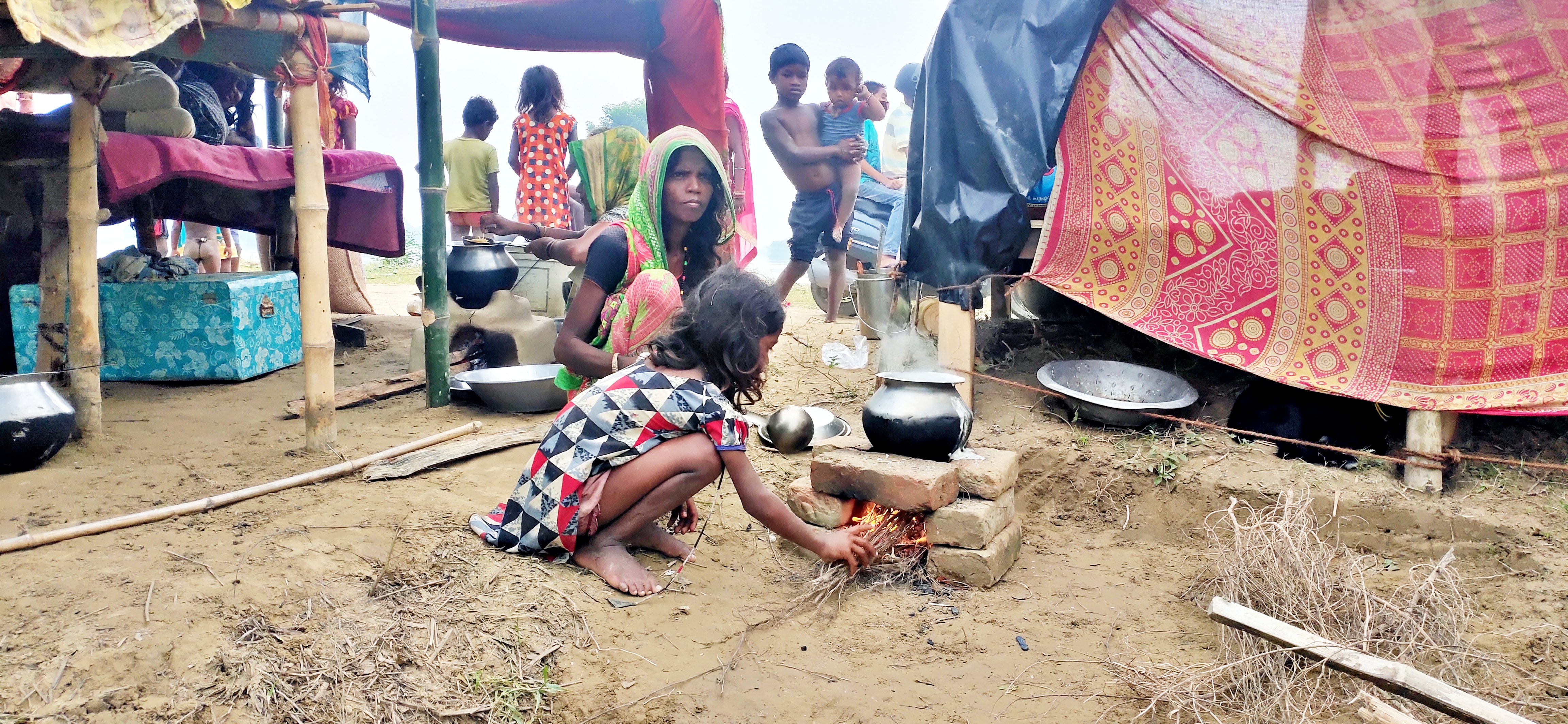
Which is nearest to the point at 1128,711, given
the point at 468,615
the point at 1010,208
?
the point at 468,615

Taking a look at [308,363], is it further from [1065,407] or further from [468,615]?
[1065,407]

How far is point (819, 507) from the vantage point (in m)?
3.29

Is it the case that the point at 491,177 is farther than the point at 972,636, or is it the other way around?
the point at 491,177

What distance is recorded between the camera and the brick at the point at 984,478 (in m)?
3.22

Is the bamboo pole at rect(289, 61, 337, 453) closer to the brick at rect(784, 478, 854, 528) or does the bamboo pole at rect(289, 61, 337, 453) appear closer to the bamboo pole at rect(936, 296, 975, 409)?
the brick at rect(784, 478, 854, 528)

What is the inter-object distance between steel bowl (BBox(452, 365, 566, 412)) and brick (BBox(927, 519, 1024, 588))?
2312 millimetres

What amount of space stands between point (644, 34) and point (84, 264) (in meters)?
3.69

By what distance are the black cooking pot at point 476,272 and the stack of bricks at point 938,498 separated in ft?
9.47

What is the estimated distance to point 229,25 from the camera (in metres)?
3.31

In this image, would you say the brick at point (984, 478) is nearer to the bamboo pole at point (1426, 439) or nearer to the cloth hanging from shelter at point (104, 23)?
the bamboo pole at point (1426, 439)

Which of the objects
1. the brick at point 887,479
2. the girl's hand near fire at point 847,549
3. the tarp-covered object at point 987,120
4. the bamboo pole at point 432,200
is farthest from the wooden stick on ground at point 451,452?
the tarp-covered object at point 987,120

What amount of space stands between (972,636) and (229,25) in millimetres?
3379

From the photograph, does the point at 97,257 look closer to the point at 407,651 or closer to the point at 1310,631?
the point at 407,651

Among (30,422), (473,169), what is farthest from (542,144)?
(30,422)
